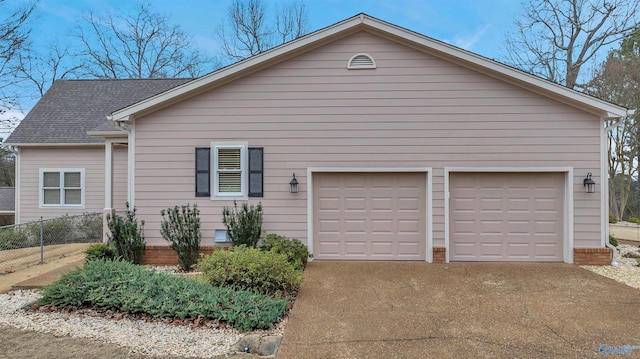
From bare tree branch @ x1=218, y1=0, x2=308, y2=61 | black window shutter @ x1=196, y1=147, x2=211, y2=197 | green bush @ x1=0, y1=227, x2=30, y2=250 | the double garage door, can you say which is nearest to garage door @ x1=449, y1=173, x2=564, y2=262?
the double garage door

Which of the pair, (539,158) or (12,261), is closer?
(539,158)

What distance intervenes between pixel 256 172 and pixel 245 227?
3.82 ft

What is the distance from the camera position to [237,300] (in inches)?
156

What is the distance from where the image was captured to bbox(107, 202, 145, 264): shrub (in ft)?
21.2

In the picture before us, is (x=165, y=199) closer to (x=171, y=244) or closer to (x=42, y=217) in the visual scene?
(x=171, y=244)

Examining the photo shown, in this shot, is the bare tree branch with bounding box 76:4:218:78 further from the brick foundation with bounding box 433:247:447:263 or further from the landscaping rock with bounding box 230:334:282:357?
the landscaping rock with bounding box 230:334:282:357

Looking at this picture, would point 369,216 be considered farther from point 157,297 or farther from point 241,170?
point 157,297

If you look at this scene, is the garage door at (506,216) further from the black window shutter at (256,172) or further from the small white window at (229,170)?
the small white window at (229,170)

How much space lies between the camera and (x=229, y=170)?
6.98 m

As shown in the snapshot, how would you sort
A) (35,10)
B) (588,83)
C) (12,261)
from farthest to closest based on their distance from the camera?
(588,83) < (35,10) < (12,261)

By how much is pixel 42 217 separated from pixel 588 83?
76.6ft

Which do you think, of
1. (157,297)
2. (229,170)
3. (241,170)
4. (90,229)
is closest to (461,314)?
(157,297)

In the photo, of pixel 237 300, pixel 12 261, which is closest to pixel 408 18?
pixel 237 300

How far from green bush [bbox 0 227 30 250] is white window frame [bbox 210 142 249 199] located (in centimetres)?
655
